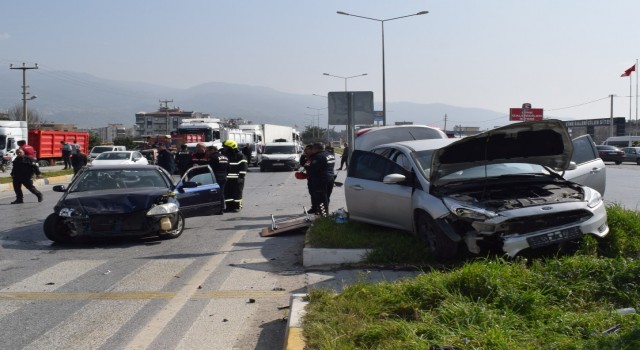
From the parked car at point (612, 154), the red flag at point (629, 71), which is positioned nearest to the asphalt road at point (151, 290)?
the parked car at point (612, 154)

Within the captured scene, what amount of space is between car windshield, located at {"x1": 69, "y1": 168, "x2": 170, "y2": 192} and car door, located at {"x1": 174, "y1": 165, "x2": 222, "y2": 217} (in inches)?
18.2

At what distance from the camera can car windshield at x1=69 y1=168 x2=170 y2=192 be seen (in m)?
11.6

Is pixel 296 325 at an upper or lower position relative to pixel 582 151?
lower

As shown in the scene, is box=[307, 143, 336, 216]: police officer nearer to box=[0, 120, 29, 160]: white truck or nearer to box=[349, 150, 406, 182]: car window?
box=[349, 150, 406, 182]: car window

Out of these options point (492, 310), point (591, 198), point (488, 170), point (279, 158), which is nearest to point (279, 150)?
point (279, 158)

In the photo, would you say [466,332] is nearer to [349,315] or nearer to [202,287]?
[349,315]

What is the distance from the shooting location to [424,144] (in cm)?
991

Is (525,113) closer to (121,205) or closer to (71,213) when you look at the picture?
(121,205)

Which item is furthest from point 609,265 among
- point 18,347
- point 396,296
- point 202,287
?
point 18,347

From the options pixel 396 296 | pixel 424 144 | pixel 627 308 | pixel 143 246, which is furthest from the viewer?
pixel 143 246

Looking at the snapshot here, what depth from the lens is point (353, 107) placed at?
47.0ft

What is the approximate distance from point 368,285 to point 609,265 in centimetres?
213

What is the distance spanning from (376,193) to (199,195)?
4479mm

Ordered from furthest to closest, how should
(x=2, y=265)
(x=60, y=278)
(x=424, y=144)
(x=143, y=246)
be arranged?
(x=143, y=246)
(x=424, y=144)
(x=2, y=265)
(x=60, y=278)
